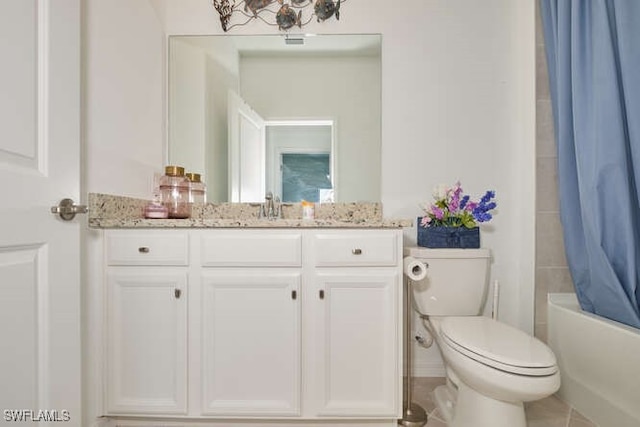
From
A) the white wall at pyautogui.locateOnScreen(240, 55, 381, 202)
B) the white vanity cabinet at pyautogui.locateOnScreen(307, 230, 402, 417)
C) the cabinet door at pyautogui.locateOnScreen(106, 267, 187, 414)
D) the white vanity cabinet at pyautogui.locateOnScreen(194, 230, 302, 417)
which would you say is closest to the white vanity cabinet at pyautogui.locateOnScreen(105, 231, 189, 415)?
the cabinet door at pyautogui.locateOnScreen(106, 267, 187, 414)

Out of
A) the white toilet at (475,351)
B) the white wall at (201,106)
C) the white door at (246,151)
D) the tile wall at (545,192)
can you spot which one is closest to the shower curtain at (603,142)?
the tile wall at (545,192)

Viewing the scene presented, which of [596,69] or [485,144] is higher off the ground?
[596,69]

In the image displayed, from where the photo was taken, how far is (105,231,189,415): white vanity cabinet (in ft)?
4.18

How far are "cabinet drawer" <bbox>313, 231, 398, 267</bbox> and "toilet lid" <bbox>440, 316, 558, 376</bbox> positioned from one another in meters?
0.37

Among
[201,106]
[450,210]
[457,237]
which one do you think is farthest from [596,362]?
[201,106]

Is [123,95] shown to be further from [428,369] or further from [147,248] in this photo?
[428,369]

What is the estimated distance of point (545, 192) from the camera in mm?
1677

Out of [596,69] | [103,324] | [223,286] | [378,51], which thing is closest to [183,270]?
[223,286]

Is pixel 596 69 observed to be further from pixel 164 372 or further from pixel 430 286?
pixel 164 372

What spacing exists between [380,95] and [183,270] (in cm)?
136

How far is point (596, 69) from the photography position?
1282mm

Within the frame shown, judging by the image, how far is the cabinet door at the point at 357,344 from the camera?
1275 millimetres

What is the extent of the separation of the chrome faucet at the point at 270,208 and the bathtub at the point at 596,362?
149 cm

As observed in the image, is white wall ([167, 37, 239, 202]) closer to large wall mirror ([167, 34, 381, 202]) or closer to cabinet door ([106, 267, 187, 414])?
large wall mirror ([167, 34, 381, 202])
